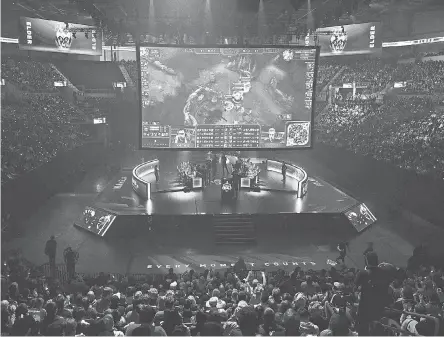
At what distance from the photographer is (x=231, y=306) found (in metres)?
8.46

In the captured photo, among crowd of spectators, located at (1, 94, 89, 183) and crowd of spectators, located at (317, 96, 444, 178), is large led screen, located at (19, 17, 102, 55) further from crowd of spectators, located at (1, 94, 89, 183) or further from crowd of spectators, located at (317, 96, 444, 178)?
crowd of spectators, located at (317, 96, 444, 178)

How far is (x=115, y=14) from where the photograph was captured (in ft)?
115

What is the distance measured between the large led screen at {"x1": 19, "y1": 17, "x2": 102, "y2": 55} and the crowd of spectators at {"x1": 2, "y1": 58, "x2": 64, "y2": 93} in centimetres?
162

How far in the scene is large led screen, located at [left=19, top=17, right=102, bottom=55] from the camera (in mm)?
39000

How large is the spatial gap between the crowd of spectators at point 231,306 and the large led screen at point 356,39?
34362mm

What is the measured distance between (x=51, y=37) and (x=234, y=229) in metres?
32.0

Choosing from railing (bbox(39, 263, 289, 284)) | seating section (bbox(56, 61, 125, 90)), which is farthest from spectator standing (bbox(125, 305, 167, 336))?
seating section (bbox(56, 61, 125, 90))

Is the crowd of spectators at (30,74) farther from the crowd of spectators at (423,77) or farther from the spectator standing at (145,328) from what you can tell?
the spectator standing at (145,328)

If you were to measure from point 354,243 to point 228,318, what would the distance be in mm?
11225

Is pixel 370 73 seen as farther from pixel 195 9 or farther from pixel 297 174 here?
pixel 297 174

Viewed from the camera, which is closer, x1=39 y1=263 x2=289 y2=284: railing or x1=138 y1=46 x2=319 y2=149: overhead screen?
x1=39 y1=263 x2=289 y2=284: railing

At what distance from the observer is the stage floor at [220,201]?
1922 centimetres

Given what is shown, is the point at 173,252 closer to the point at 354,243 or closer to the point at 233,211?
the point at 233,211

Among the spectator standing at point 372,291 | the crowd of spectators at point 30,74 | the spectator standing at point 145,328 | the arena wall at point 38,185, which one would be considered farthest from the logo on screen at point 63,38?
the spectator standing at point 372,291
